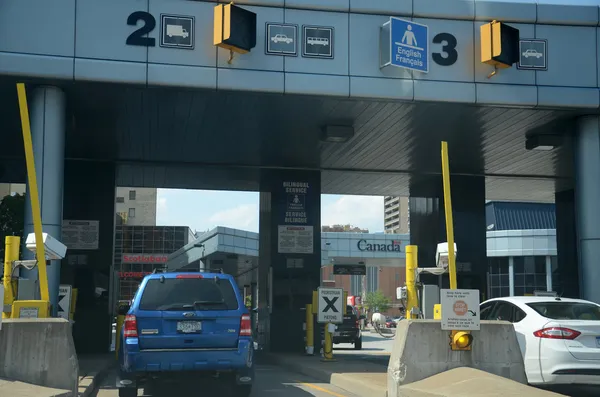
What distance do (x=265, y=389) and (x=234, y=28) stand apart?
6609 millimetres

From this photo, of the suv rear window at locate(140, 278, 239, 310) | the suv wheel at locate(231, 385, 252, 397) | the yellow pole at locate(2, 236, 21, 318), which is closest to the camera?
the suv rear window at locate(140, 278, 239, 310)

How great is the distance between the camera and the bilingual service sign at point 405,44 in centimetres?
1559

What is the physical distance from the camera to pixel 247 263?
162ft

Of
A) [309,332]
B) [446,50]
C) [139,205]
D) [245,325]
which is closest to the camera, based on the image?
A: [245,325]

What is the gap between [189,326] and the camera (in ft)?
36.3

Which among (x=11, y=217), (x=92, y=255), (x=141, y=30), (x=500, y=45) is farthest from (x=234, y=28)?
(x=11, y=217)

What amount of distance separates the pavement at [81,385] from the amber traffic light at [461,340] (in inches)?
210

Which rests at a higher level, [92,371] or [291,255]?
[291,255]

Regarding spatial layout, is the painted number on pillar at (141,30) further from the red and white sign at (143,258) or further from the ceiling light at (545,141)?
the red and white sign at (143,258)

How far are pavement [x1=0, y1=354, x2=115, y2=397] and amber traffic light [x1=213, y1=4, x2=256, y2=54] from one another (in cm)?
655

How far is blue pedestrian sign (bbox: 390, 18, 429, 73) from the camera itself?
15.6 meters

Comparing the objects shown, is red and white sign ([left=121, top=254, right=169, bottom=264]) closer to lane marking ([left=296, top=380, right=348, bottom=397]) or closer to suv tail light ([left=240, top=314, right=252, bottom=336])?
lane marking ([left=296, top=380, right=348, bottom=397])

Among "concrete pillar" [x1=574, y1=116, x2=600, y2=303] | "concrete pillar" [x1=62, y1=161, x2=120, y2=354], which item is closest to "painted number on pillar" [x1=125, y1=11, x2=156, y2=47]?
"concrete pillar" [x1=62, y1=161, x2=120, y2=354]

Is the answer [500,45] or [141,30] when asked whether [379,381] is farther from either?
[141,30]
